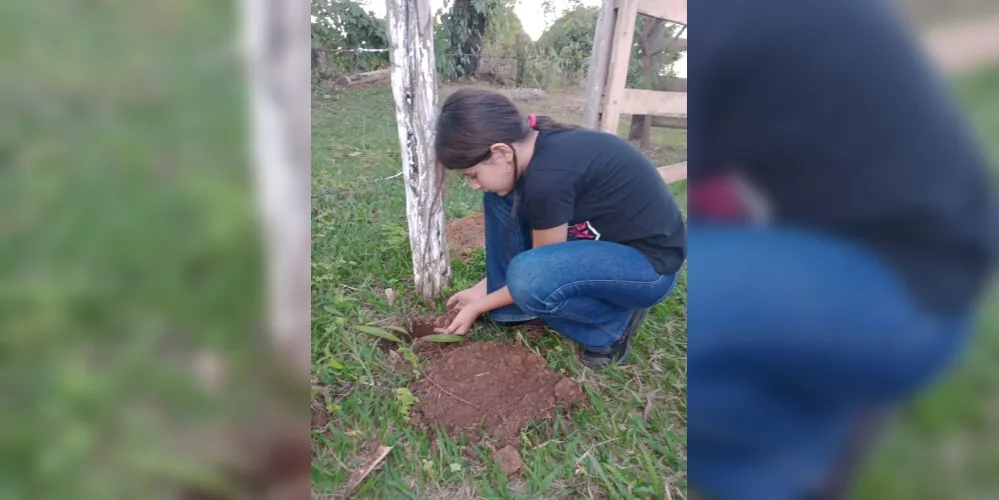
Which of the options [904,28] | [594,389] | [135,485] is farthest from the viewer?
[594,389]

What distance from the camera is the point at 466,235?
38.4 inches

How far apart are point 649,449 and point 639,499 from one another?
78 millimetres

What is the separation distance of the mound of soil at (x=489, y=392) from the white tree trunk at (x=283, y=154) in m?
0.22

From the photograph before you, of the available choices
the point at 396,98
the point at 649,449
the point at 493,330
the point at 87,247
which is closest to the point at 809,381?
the point at 649,449

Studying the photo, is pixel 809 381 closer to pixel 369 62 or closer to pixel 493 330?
pixel 493 330

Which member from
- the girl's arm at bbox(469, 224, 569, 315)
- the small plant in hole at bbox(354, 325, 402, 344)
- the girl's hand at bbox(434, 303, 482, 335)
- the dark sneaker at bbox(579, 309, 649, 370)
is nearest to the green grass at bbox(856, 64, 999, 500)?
the dark sneaker at bbox(579, 309, 649, 370)

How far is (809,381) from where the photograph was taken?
2.01 feet

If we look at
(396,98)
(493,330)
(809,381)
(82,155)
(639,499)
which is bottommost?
(639,499)

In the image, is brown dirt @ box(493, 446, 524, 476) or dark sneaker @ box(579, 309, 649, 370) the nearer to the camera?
brown dirt @ box(493, 446, 524, 476)

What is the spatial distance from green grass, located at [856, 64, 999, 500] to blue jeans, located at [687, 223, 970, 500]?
0.10 feet

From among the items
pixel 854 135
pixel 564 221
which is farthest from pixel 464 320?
pixel 854 135

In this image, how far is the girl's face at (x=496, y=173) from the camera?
2.70ft

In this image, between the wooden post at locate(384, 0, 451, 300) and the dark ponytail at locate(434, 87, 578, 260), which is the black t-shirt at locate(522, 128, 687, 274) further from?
the wooden post at locate(384, 0, 451, 300)

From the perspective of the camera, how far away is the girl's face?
822 mm
